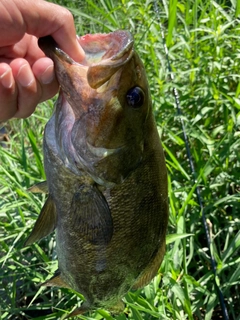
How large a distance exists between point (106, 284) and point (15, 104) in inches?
33.1

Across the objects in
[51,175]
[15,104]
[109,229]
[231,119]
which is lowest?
[231,119]

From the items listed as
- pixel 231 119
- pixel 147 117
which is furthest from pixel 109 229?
pixel 231 119

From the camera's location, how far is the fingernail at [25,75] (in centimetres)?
196

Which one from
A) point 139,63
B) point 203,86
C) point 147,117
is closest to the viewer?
point 139,63

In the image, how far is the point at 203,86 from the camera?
3.41 metres

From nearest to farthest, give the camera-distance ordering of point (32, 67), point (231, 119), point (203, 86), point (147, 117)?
point (147, 117)
point (32, 67)
point (231, 119)
point (203, 86)

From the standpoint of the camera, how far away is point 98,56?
5.80 ft

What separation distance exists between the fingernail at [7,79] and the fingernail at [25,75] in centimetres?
4

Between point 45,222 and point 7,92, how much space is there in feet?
1.76

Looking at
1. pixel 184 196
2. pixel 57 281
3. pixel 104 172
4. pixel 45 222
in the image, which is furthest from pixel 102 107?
pixel 184 196

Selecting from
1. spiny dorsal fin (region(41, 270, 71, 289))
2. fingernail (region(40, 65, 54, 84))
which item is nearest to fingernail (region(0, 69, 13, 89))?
fingernail (region(40, 65, 54, 84))

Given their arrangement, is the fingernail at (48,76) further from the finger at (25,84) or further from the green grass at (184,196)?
the green grass at (184,196)

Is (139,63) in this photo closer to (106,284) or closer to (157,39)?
(106,284)

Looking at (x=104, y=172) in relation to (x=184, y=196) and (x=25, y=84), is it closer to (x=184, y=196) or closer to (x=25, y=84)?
(x=25, y=84)
